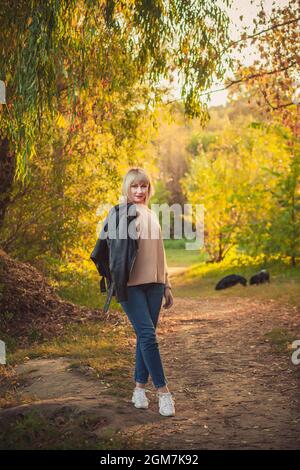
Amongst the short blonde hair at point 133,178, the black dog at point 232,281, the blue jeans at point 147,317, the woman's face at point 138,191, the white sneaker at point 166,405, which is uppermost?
the short blonde hair at point 133,178

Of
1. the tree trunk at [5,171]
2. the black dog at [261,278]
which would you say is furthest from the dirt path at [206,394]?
the black dog at [261,278]

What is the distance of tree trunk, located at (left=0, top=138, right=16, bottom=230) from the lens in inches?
413

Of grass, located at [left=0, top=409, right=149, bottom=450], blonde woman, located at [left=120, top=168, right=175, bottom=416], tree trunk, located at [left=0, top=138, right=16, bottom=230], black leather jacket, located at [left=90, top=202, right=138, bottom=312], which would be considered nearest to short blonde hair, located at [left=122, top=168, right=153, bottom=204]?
blonde woman, located at [left=120, top=168, right=175, bottom=416]

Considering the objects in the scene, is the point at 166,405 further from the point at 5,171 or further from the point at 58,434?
the point at 5,171

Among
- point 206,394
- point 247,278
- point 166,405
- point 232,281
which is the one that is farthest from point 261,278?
point 166,405

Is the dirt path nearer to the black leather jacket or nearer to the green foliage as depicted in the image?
the black leather jacket

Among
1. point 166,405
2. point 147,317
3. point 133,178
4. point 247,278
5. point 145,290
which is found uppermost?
point 133,178

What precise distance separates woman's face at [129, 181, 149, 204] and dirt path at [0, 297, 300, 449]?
175cm

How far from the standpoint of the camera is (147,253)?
5.35 meters

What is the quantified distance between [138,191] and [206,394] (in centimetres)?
223

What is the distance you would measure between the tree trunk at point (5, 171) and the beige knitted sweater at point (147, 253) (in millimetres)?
5554

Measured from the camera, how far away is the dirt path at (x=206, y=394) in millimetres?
4840

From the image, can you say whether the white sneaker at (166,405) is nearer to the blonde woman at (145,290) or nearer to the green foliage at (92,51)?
the blonde woman at (145,290)
